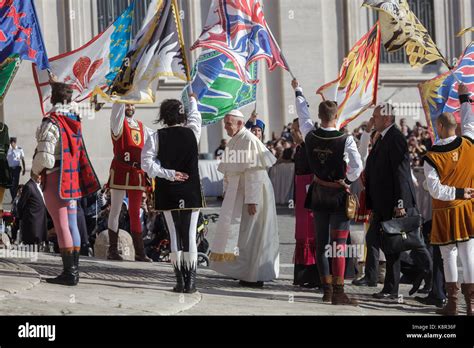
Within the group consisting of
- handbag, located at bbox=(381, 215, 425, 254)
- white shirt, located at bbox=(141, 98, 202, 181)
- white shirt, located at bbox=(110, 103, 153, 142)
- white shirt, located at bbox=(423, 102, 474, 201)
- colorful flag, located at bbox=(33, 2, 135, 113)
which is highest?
colorful flag, located at bbox=(33, 2, 135, 113)

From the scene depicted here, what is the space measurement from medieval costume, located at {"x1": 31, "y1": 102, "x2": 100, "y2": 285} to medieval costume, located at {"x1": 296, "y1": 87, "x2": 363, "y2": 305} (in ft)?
7.39

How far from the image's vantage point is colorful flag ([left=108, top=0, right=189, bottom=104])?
38.4ft

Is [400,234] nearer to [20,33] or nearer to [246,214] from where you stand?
[246,214]

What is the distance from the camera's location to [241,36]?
12.7 metres

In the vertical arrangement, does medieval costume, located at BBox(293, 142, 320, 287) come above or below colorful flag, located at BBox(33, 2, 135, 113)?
below

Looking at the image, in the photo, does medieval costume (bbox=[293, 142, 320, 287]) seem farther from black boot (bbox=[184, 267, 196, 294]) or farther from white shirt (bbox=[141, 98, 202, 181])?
white shirt (bbox=[141, 98, 202, 181])

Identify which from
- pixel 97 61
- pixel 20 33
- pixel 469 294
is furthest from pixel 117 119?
pixel 469 294

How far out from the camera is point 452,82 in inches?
508

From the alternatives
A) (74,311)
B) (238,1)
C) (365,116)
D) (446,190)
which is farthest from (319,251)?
(365,116)

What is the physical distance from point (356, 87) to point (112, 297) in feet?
16.4

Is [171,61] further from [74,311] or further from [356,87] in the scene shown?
[74,311]

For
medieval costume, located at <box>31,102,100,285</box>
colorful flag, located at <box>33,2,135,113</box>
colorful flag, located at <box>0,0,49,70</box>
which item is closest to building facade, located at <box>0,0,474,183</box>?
colorful flag, located at <box>33,2,135,113</box>

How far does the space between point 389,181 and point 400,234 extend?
21.7 inches

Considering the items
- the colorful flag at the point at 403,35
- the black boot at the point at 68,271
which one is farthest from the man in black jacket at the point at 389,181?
the black boot at the point at 68,271
